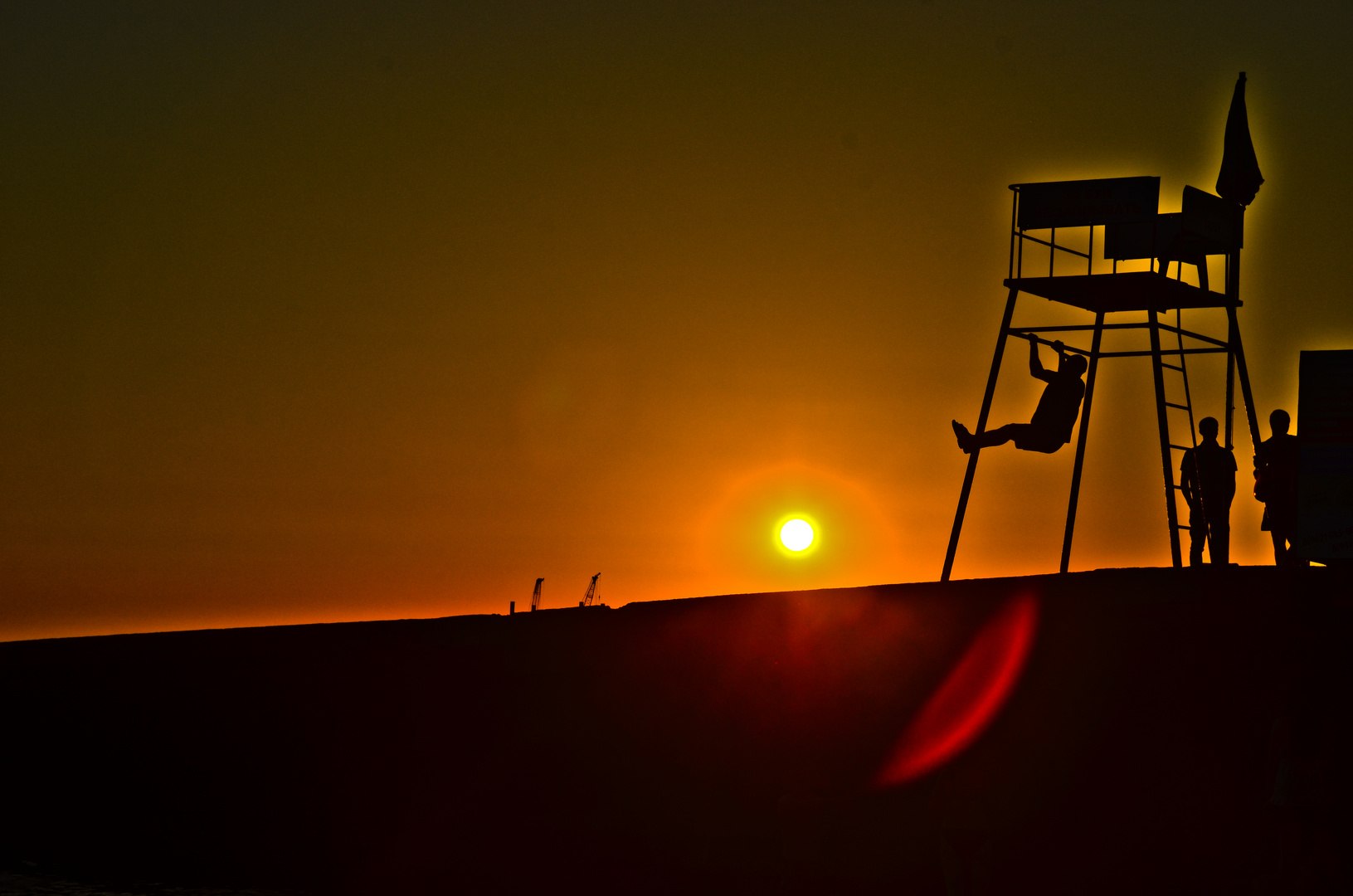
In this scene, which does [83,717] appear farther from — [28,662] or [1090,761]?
[1090,761]

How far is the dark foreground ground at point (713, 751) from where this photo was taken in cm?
1214

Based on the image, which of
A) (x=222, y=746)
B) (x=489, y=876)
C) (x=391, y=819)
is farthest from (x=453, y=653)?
(x=222, y=746)

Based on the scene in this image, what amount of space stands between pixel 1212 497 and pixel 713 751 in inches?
303

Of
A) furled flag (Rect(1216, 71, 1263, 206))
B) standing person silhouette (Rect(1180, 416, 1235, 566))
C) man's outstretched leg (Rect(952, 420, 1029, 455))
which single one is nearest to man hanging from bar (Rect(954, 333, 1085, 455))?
man's outstretched leg (Rect(952, 420, 1029, 455))

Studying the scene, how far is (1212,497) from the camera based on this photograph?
18766 mm

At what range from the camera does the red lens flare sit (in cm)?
1419

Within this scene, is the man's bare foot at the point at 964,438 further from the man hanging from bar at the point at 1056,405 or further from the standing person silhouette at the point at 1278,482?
the standing person silhouette at the point at 1278,482

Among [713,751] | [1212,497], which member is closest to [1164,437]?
[1212,497]

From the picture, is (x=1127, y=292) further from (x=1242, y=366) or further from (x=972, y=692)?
(x=972, y=692)

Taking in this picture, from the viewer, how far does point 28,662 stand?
1003 inches

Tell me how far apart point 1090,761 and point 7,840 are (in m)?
19.9

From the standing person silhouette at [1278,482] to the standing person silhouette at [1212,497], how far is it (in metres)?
0.95

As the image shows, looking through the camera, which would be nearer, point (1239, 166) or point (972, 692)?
point (972, 692)

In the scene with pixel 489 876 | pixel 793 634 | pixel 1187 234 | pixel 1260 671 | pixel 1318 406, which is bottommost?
pixel 489 876
